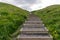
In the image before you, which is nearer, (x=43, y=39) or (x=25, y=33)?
(x=43, y=39)

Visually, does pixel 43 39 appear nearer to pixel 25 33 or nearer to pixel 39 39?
pixel 39 39

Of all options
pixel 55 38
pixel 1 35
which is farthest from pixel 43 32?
pixel 1 35

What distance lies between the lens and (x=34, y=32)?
1884cm

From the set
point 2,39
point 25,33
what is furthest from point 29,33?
point 2,39

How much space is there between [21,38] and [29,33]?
9.01 feet

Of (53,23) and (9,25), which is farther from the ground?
(9,25)

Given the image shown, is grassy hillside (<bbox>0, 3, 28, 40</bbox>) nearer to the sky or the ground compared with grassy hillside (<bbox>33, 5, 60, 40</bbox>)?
nearer to the sky

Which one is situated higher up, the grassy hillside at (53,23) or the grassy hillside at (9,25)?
the grassy hillside at (9,25)

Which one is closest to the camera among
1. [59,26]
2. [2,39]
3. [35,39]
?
[2,39]

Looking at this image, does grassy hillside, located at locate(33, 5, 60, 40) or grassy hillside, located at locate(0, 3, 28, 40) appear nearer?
grassy hillside, located at locate(0, 3, 28, 40)

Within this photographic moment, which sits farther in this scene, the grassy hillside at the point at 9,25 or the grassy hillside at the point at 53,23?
the grassy hillside at the point at 53,23

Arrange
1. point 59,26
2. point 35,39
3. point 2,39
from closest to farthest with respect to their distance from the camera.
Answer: point 2,39 → point 35,39 → point 59,26

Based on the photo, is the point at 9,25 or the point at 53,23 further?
the point at 53,23

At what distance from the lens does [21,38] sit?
1612 cm
